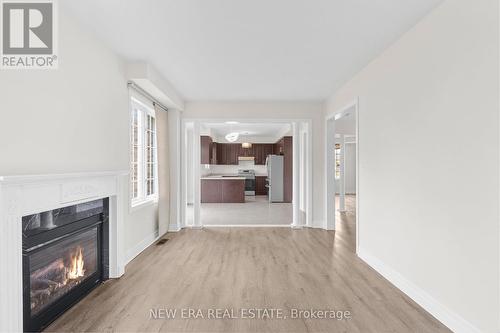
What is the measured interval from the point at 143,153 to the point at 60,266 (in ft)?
7.55

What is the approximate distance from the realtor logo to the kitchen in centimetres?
367

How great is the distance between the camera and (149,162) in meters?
4.61

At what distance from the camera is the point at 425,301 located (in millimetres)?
2371

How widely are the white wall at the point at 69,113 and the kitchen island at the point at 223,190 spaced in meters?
5.48

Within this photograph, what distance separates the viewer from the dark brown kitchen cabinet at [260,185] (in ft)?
35.6

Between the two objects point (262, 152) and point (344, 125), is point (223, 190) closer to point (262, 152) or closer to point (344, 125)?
point (262, 152)

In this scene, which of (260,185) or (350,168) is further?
(350,168)

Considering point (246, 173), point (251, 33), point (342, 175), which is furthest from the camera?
point (246, 173)

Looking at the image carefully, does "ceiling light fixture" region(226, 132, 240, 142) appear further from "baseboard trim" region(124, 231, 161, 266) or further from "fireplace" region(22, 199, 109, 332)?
"fireplace" region(22, 199, 109, 332)

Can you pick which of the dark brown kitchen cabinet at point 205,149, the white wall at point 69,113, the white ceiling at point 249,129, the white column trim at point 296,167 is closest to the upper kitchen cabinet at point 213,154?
the white ceiling at point 249,129

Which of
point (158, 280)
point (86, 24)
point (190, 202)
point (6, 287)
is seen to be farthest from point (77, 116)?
point (190, 202)

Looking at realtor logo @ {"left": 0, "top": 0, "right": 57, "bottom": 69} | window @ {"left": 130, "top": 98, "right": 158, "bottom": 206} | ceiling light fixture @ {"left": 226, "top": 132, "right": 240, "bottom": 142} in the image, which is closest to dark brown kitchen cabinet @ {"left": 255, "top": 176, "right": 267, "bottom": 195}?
ceiling light fixture @ {"left": 226, "top": 132, "right": 240, "bottom": 142}

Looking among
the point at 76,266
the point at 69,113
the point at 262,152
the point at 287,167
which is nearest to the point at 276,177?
the point at 287,167

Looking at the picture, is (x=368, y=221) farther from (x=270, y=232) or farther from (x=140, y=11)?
(x=140, y=11)
